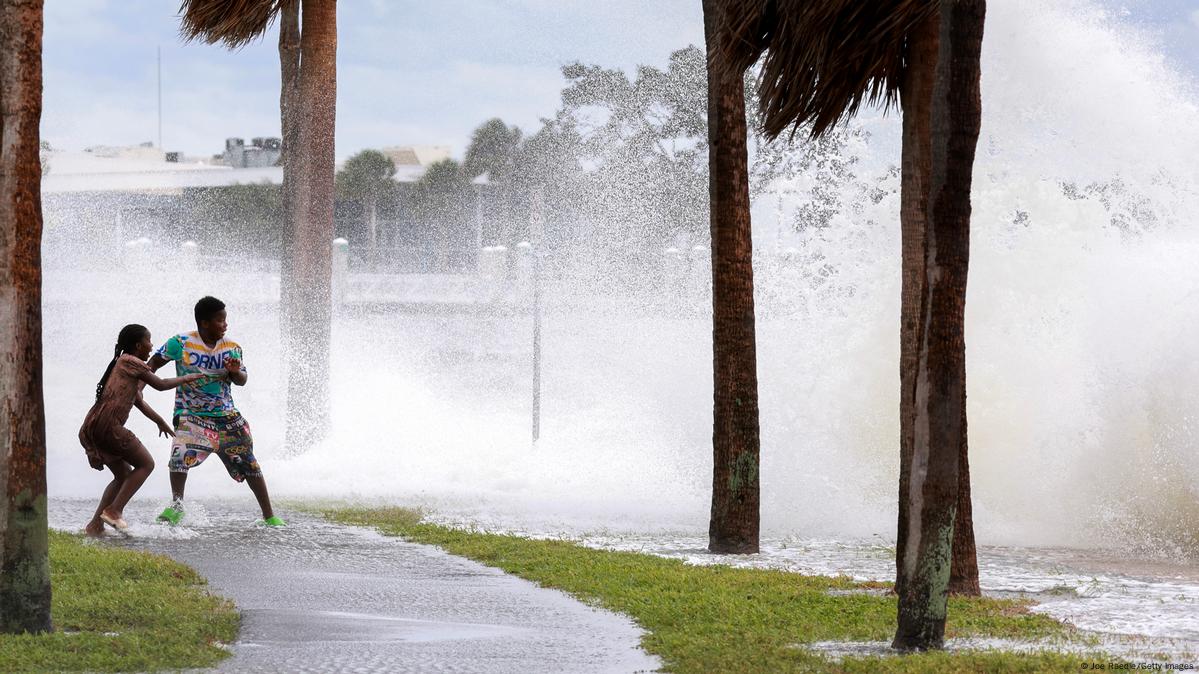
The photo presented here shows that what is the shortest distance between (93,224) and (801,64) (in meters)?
37.9

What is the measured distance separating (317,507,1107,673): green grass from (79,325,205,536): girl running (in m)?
2.24

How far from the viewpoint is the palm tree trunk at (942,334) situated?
7.71 meters

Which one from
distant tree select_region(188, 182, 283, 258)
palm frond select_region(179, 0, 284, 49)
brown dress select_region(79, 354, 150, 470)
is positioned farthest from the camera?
distant tree select_region(188, 182, 283, 258)

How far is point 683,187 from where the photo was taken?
48.8 meters

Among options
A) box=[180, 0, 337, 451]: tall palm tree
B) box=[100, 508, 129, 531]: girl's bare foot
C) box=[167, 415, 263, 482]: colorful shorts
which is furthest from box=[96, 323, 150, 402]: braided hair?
box=[180, 0, 337, 451]: tall palm tree

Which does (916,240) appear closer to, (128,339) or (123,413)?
(128,339)

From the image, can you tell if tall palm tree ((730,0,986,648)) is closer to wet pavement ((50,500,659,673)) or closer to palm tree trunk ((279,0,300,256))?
wet pavement ((50,500,659,673))

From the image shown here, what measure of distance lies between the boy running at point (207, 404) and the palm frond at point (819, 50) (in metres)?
4.09

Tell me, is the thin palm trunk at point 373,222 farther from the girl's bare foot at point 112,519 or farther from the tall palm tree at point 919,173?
the tall palm tree at point 919,173

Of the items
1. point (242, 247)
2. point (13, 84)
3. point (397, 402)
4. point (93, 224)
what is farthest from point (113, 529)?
point (242, 247)

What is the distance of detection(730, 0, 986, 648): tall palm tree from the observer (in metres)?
7.73

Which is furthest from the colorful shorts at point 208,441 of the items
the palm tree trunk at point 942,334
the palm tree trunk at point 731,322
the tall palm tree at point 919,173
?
the palm tree trunk at point 942,334

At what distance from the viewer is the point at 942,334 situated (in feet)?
25.4

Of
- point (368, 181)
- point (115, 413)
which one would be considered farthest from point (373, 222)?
point (115, 413)
